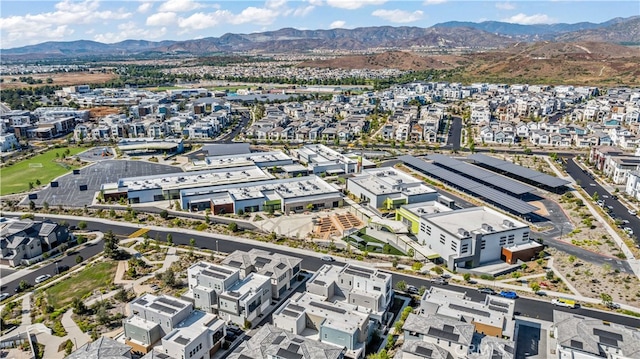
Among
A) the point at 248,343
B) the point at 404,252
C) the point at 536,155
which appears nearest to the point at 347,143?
the point at 536,155

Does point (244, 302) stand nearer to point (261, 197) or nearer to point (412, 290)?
point (412, 290)

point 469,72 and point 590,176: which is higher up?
point 469,72

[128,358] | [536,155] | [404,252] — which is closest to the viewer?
[128,358]

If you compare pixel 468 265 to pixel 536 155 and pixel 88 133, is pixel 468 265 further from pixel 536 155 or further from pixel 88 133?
pixel 88 133

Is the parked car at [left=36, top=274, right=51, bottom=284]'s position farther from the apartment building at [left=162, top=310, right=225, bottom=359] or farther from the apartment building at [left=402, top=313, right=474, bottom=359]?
the apartment building at [left=402, top=313, right=474, bottom=359]

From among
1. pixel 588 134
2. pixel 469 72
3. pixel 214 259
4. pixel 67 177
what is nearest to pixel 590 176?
pixel 588 134

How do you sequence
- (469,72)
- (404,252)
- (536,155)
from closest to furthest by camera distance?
(404,252), (536,155), (469,72)

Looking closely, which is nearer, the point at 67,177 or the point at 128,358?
the point at 128,358

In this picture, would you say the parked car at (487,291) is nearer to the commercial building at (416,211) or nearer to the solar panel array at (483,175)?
the commercial building at (416,211)
